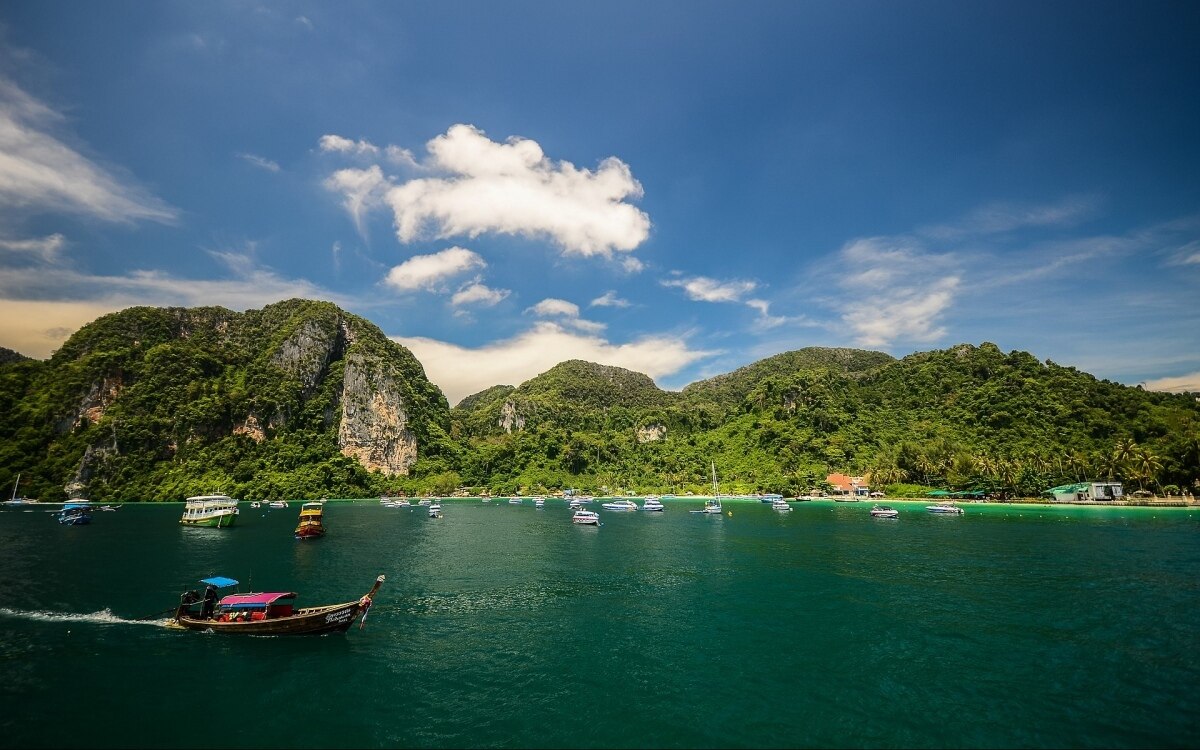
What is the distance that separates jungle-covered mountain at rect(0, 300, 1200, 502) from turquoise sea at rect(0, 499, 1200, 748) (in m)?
70.2

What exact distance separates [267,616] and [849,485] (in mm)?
141711

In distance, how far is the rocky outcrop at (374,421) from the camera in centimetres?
18475

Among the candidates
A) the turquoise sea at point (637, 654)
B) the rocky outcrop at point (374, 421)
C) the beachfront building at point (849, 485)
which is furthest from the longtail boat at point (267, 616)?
the rocky outcrop at point (374, 421)

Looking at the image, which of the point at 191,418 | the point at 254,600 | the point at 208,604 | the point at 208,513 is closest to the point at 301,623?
the point at 254,600

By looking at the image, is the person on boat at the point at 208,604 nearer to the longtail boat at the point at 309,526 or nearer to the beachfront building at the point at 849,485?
the longtail boat at the point at 309,526

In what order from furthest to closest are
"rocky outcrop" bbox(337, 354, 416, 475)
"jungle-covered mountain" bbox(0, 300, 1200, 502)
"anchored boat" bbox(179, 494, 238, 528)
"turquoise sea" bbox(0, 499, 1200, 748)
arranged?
"rocky outcrop" bbox(337, 354, 416, 475) → "jungle-covered mountain" bbox(0, 300, 1200, 502) → "anchored boat" bbox(179, 494, 238, 528) → "turquoise sea" bbox(0, 499, 1200, 748)

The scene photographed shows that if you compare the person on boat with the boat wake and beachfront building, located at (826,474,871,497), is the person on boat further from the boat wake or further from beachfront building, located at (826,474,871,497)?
beachfront building, located at (826,474,871,497)

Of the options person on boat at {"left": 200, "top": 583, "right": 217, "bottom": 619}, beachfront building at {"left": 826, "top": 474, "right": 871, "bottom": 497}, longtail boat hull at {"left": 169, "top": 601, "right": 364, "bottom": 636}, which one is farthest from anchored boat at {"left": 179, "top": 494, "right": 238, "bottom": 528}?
beachfront building at {"left": 826, "top": 474, "right": 871, "bottom": 497}

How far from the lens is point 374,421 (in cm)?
18900

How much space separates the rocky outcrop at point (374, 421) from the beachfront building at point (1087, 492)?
632 ft

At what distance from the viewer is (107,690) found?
1973 cm

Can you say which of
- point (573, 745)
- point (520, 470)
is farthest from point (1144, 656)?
point (520, 470)

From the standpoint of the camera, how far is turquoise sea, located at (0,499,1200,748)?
54.4 feet

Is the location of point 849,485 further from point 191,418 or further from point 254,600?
point 191,418
